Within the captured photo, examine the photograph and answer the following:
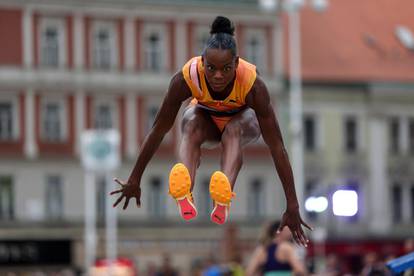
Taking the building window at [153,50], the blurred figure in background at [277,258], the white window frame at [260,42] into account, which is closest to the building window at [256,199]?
the white window frame at [260,42]

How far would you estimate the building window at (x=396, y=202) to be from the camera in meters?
69.2

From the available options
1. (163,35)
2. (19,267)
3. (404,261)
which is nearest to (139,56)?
(163,35)

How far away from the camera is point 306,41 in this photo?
2657 inches

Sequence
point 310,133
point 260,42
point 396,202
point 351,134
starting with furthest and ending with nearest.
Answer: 1. point 396,202
2. point 351,134
3. point 310,133
4. point 260,42

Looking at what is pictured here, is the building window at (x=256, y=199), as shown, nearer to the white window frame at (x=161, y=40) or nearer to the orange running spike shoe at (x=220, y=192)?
the white window frame at (x=161, y=40)

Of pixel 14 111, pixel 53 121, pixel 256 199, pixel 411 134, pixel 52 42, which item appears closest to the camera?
pixel 14 111

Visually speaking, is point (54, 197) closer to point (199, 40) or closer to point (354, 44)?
point (199, 40)

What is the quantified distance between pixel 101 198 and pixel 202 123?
52457 millimetres

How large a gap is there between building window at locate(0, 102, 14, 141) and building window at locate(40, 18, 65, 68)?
109 inches

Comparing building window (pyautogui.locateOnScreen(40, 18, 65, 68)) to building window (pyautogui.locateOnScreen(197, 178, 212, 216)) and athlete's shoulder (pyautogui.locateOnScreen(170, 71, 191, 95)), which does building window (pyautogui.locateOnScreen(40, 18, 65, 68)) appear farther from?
athlete's shoulder (pyautogui.locateOnScreen(170, 71, 191, 95))

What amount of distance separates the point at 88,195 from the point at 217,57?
51680 mm

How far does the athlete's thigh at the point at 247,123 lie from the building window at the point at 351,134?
188ft

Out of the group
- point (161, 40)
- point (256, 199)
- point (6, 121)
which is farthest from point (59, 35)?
point (256, 199)

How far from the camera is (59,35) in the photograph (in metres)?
62.8
